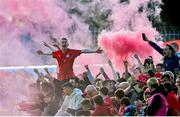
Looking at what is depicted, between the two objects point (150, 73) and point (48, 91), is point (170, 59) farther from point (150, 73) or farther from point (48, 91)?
point (48, 91)

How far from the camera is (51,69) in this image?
15.1m

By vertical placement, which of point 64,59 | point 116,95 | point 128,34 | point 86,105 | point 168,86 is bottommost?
point 86,105

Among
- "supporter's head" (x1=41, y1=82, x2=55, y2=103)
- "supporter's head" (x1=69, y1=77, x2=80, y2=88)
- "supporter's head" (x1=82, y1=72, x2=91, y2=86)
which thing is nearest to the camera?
"supporter's head" (x1=69, y1=77, x2=80, y2=88)

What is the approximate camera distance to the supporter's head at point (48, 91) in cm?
1077

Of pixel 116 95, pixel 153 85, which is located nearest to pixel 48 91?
pixel 116 95

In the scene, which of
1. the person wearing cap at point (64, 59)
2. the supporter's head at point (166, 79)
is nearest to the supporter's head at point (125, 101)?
the supporter's head at point (166, 79)

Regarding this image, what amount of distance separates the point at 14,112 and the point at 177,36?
9.01m

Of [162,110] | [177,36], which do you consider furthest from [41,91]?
[177,36]

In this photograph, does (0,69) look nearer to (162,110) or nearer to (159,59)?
(159,59)

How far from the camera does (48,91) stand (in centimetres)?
1086

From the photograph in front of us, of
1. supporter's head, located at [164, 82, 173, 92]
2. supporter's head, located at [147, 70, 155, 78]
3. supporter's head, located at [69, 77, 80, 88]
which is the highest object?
supporter's head, located at [147, 70, 155, 78]

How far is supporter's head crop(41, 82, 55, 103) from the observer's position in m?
10.8

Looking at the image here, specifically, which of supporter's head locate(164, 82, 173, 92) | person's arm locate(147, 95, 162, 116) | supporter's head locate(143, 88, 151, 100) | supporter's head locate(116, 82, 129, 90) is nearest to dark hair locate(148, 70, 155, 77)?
supporter's head locate(116, 82, 129, 90)

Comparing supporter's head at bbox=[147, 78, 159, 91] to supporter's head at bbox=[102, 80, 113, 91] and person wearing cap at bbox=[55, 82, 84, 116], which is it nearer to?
person wearing cap at bbox=[55, 82, 84, 116]
